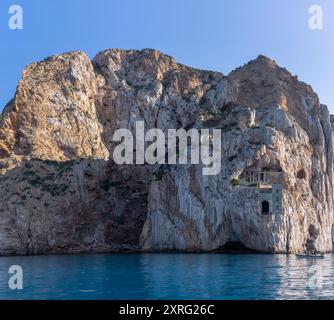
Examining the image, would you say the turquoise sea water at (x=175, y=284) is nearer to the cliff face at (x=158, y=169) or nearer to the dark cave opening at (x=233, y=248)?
the dark cave opening at (x=233, y=248)

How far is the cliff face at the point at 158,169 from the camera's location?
10469 cm

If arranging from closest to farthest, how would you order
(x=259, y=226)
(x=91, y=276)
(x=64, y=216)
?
(x=91, y=276) < (x=259, y=226) < (x=64, y=216)

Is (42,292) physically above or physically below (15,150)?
below

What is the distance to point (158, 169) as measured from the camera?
4764 inches

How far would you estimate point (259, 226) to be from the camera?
99.8m

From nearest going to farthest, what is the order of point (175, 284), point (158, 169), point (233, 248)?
point (175, 284) < point (233, 248) < point (158, 169)

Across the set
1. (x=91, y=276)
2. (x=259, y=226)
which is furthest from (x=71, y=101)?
(x=91, y=276)

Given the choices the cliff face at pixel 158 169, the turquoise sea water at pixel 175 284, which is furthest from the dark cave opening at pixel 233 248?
the turquoise sea water at pixel 175 284

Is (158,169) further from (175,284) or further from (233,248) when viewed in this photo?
(175,284)

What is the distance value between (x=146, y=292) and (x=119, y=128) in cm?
12181

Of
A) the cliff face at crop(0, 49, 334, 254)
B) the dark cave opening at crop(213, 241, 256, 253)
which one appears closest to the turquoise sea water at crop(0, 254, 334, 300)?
the dark cave opening at crop(213, 241, 256, 253)

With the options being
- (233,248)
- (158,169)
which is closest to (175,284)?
(233,248)

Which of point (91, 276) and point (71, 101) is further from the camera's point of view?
point (71, 101)
